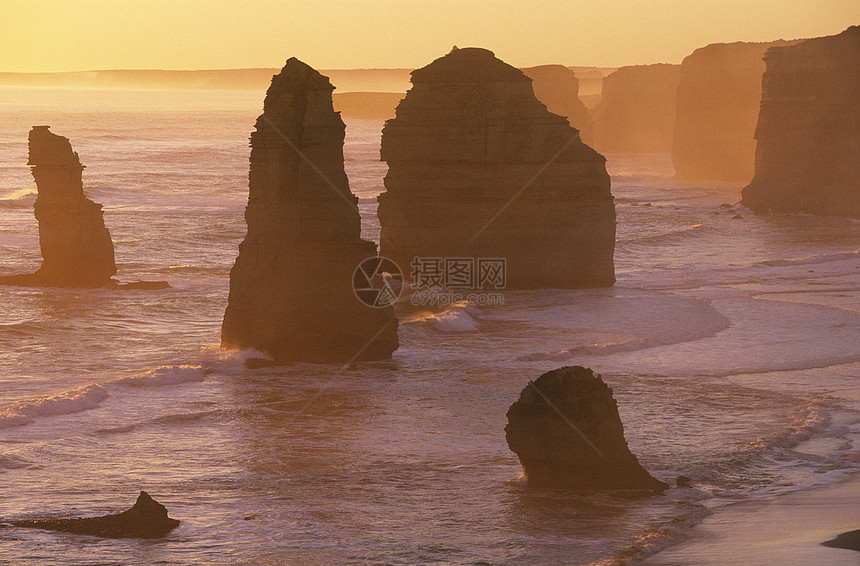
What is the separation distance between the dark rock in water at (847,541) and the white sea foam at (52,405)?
Result: 12.5 metres

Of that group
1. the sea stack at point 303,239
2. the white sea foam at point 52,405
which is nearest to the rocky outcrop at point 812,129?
→ the sea stack at point 303,239

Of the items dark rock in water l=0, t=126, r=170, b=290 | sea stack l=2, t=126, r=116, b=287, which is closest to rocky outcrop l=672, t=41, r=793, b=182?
dark rock in water l=0, t=126, r=170, b=290

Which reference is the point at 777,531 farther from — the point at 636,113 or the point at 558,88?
the point at 636,113

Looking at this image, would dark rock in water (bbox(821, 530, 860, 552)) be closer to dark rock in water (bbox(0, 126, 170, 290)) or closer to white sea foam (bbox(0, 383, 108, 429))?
white sea foam (bbox(0, 383, 108, 429))

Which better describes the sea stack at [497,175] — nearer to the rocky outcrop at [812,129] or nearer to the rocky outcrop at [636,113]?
the rocky outcrop at [812,129]

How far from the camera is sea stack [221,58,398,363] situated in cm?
2412

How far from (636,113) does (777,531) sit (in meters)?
148

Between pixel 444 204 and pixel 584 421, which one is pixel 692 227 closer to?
pixel 444 204

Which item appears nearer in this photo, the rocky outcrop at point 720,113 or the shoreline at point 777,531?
the shoreline at point 777,531

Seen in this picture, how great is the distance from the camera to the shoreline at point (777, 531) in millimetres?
12148

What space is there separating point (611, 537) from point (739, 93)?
102394 millimetres

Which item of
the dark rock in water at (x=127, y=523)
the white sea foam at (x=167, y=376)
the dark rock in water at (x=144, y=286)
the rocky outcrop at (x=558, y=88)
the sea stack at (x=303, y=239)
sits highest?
the rocky outcrop at (x=558, y=88)

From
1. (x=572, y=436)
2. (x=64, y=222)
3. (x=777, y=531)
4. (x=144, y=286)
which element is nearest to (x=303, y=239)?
(x=572, y=436)

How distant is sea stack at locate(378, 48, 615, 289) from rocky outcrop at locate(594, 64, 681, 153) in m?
118
